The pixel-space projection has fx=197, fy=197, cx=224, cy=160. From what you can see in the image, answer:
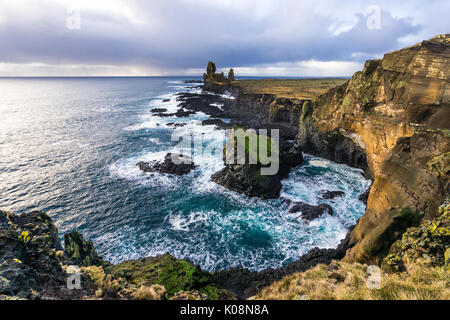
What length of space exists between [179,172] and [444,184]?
2864 centimetres

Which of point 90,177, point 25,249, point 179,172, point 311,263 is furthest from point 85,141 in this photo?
point 311,263

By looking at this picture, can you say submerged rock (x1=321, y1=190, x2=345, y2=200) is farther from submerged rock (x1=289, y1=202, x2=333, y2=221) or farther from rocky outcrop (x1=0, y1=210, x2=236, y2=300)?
rocky outcrop (x1=0, y1=210, x2=236, y2=300)

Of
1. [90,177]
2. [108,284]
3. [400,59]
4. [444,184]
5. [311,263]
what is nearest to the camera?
[108,284]

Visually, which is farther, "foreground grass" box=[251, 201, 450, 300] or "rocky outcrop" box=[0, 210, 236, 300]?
"rocky outcrop" box=[0, 210, 236, 300]

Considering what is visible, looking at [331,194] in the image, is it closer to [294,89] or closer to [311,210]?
[311,210]

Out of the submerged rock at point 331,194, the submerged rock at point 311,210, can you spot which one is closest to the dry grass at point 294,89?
the submerged rock at point 331,194

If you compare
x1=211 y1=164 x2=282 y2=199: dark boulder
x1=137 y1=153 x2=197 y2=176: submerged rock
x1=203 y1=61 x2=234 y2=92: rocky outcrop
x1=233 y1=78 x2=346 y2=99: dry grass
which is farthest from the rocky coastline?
x1=203 y1=61 x2=234 y2=92: rocky outcrop

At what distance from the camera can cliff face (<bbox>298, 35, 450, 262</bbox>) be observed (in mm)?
11234

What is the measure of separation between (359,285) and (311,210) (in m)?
15.3

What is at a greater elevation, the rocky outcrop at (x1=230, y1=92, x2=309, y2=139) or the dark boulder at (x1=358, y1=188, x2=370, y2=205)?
the rocky outcrop at (x1=230, y1=92, x2=309, y2=139)

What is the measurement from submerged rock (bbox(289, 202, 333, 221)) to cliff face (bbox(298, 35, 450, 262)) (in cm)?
505

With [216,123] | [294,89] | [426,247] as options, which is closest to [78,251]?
[426,247]
